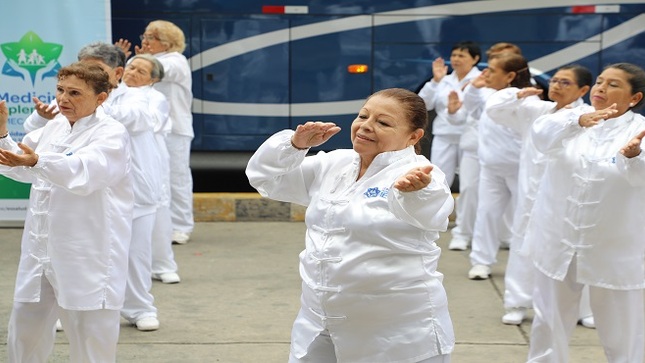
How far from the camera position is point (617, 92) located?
5.03m

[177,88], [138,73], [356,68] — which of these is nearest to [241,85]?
[356,68]

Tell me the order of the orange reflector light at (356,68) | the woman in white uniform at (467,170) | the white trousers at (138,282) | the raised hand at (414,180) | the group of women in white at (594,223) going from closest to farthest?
the raised hand at (414,180)
the group of women in white at (594,223)
the white trousers at (138,282)
the woman in white uniform at (467,170)
the orange reflector light at (356,68)

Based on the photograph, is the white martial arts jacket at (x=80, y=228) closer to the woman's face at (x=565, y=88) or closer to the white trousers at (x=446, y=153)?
the woman's face at (x=565, y=88)

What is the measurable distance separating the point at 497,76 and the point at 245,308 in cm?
219

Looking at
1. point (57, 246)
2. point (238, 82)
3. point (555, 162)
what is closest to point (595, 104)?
point (555, 162)

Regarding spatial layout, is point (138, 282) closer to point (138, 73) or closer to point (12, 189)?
point (138, 73)

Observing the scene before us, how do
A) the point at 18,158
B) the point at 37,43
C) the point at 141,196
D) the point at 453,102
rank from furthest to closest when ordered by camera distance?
the point at 37,43 < the point at 453,102 < the point at 141,196 < the point at 18,158

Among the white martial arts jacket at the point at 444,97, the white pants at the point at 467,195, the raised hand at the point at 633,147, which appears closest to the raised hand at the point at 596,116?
the raised hand at the point at 633,147

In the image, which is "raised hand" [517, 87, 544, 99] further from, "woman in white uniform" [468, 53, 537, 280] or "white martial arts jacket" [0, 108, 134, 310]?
"white martial arts jacket" [0, 108, 134, 310]

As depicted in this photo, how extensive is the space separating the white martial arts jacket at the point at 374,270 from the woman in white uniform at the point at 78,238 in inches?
46.3

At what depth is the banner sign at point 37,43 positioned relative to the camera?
9.03 meters

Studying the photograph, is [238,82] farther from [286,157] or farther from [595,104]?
[286,157]

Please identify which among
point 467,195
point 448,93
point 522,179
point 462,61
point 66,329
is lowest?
point 467,195

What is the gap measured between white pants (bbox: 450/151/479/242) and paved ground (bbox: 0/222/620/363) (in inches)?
9.9
